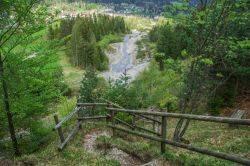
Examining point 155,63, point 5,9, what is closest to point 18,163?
point 5,9

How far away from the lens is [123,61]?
12306cm

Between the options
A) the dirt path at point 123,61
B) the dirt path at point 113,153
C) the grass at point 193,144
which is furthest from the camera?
the dirt path at point 123,61

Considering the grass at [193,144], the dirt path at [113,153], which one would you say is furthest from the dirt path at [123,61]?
the dirt path at [113,153]

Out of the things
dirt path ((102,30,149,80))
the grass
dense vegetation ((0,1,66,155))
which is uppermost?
dense vegetation ((0,1,66,155))

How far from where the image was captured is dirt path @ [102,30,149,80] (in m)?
98.9

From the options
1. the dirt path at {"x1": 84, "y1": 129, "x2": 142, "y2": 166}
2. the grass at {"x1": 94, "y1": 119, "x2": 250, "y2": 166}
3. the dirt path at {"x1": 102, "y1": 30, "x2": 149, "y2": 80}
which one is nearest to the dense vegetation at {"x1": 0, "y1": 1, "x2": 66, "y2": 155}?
the dirt path at {"x1": 84, "y1": 129, "x2": 142, "y2": 166}

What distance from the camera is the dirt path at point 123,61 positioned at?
325 ft

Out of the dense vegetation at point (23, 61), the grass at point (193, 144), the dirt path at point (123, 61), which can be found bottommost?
the dirt path at point (123, 61)

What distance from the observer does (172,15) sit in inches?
581

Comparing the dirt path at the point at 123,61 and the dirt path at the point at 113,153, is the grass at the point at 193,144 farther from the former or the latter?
the dirt path at the point at 123,61

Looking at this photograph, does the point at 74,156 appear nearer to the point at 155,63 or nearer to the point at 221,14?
the point at 221,14

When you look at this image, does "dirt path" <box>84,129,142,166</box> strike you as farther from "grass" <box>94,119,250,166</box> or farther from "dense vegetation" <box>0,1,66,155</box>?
"dense vegetation" <box>0,1,66,155</box>

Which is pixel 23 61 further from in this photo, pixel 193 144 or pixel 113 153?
pixel 193 144

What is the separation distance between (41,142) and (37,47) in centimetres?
558
